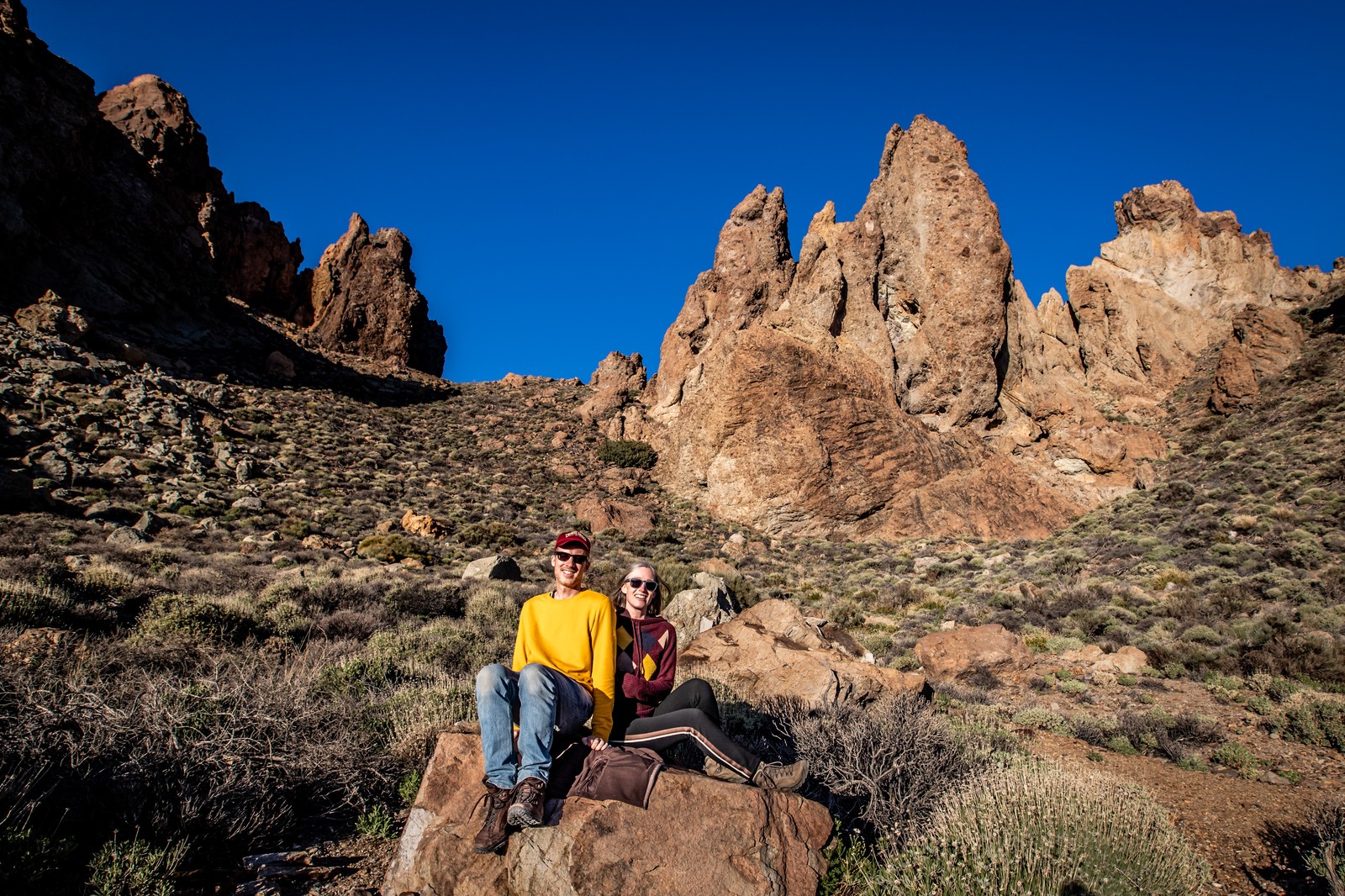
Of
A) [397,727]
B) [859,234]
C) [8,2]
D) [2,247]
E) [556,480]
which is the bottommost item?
[397,727]

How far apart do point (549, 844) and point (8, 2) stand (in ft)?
139

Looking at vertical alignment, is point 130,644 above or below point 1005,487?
below

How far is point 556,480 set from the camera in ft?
93.8

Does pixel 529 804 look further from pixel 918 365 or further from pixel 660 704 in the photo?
pixel 918 365

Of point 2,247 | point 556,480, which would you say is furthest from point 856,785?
point 2,247

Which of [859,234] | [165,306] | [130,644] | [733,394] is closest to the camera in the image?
[130,644]

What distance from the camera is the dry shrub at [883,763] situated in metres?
4.39

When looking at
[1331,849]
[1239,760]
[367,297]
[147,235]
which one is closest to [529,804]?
[1331,849]

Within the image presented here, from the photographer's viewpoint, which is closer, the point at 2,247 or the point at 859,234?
the point at 2,247

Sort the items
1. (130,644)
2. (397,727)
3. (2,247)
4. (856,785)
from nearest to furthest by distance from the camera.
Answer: (856,785)
(397,727)
(130,644)
(2,247)

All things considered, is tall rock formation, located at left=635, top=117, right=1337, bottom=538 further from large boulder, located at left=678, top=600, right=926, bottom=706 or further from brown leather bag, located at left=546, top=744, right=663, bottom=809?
brown leather bag, located at left=546, top=744, right=663, bottom=809

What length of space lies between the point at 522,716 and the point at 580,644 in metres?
0.55

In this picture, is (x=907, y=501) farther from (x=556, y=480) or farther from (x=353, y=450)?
(x=353, y=450)

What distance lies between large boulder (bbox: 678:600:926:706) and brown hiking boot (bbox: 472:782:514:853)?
4.57 metres
